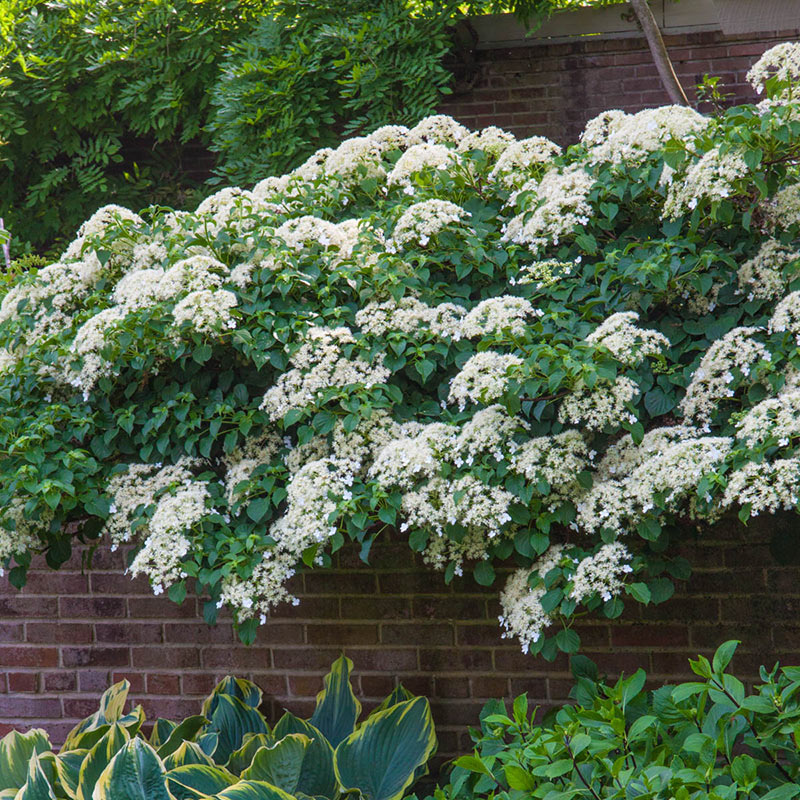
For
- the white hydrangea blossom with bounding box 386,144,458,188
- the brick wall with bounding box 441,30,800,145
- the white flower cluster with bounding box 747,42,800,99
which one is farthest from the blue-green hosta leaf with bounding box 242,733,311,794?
the brick wall with bounding box 441,30,800,145

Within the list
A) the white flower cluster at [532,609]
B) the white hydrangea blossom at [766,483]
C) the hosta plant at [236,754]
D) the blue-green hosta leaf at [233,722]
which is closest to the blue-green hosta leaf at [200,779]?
the hosta plant at [236,754]

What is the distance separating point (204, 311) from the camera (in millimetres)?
2213

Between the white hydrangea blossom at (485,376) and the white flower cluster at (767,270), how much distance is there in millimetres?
657

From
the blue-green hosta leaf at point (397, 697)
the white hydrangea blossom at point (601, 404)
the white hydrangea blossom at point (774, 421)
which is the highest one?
the white hydrangea blossom at point (601, 404)

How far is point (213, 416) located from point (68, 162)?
9.37 feet

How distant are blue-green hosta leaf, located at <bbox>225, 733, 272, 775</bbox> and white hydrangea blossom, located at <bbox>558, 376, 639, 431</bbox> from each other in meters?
1.25

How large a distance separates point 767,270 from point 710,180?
0.28 meters

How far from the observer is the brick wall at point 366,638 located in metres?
2.50

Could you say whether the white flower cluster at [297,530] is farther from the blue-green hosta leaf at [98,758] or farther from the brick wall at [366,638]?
the brick wall at [366,638]

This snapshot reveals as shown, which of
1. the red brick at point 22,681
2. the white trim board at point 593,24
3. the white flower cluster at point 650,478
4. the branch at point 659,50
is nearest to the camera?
the white flower cluster at point 650,478

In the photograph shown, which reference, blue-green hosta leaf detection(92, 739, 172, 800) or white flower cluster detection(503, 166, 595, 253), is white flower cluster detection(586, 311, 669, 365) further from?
blue-green hosta leaf detection(92, 739, 172, 800)

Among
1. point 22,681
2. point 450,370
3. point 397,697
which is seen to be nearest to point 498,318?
point 450,370

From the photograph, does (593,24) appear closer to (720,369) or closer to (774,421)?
(720,369)

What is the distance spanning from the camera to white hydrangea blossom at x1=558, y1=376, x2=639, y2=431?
1986mm
